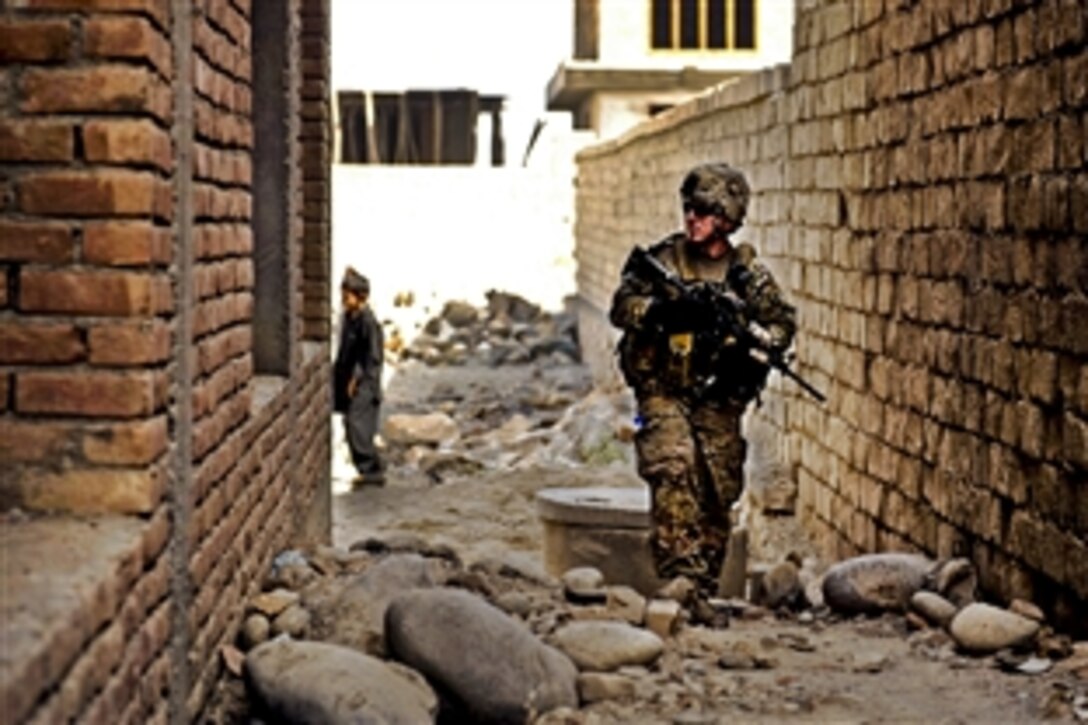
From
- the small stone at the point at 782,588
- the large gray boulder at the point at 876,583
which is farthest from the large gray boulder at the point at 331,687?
the small stone at the point at 782,588

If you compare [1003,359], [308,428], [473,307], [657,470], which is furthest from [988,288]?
[473,307]

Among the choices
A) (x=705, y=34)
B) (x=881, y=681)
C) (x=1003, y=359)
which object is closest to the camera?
(x=881, y=681)

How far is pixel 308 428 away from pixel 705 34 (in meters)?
21.5

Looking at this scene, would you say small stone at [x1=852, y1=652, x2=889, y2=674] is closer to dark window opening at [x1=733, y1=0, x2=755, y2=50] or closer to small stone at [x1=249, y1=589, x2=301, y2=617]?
small stone at [x1=249, y1=589, x2=301, y2=617]

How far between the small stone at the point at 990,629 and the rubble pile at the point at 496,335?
1679 cm

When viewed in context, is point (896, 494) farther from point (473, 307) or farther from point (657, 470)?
point (473, 307)

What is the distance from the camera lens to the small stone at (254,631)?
5059 millimetres

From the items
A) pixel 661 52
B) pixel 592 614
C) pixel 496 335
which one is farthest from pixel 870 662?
pixel 661 52

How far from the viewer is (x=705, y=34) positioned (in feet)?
93.2

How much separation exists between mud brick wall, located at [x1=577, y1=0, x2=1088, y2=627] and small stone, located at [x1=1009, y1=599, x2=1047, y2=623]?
0.17 ft

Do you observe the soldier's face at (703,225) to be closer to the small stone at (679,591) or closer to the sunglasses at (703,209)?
the sunglasses at (703,209)

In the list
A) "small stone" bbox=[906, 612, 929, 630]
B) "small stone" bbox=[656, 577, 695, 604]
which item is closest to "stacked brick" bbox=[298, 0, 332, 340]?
"small stone" bbox=[656, 577, 695, 604]

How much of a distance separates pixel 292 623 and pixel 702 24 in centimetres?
2407

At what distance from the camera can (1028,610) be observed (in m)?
5.99
